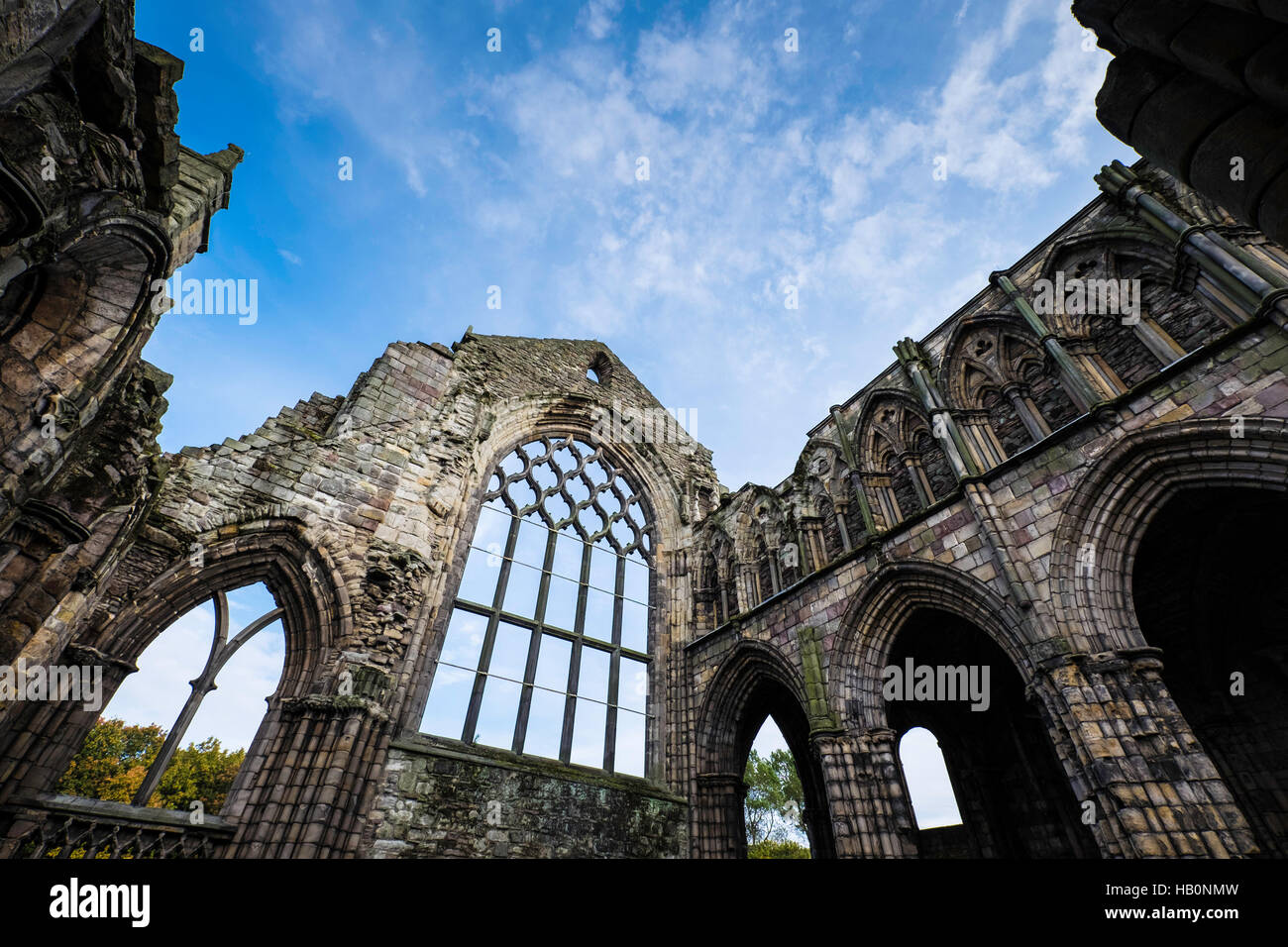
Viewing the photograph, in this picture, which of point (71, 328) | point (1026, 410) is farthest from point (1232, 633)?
point (71, 328)

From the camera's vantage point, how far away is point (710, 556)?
42.4 ft

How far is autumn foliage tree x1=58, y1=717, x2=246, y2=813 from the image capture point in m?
22.8

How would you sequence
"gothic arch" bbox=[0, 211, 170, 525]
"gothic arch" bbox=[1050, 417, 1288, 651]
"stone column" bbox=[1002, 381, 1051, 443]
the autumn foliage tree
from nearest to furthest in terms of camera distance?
"gothic arch" bbox=[0, 211, 170, 525] → "gothic arch" bbox=[1050, 417, 1288, 651] → "stone column" bbox=[1002, 381, 1051, 443] → the autumn foliage tree

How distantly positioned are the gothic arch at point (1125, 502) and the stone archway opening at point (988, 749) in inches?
125

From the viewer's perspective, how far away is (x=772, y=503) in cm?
1173

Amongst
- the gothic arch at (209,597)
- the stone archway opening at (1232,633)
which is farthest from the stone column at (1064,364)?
the gothic arch at (209,597)

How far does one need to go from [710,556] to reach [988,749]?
6.55 meters

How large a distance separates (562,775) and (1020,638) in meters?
6.87

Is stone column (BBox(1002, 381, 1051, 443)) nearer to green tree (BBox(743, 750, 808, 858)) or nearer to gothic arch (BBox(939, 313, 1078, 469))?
gothic arch (BBox(939, 313, 1078, 469))

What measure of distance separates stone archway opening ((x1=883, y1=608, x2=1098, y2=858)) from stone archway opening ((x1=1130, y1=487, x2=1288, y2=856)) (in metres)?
2.25

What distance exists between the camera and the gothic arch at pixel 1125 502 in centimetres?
549

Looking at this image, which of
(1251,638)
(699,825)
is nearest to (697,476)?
(699,825)

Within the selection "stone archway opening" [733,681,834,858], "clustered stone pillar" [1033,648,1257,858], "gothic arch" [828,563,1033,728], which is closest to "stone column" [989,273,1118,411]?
"gothic arch" [828,563,1033,728]

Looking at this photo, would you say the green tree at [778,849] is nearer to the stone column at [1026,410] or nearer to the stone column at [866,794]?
the stone column at [866,794]
